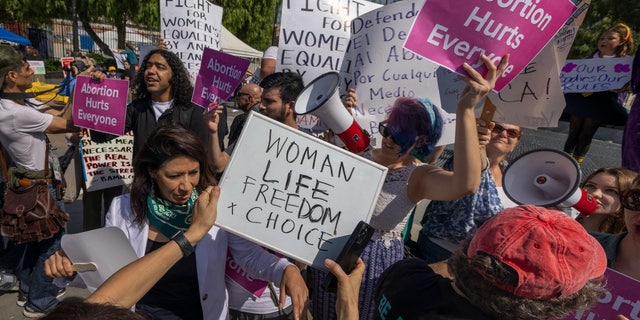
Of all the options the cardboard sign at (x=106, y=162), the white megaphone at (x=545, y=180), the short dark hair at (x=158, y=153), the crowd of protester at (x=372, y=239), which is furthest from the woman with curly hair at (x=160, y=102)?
the white megaphone at (x=545, y=180)

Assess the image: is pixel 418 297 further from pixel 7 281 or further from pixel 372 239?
pixel 7 281

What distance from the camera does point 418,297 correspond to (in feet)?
3.96

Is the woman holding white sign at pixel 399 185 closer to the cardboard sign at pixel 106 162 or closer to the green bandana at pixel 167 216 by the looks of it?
the green bandana at pixel 167 216

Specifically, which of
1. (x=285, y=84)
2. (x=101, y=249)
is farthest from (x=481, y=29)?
(x=285, y=84)

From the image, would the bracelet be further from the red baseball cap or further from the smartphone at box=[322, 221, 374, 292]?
the red baseball cap

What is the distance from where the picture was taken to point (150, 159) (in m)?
2.02

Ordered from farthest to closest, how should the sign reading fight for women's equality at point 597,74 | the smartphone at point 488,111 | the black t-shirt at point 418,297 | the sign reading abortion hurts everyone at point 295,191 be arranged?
the sign reading fight for women's equality at point 597,74 → the smartphone at point 488,111 → the sign reading abortion hurts everyone at point 295,191 → the black t-shirt at point 418,297

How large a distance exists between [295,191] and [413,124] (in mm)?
735

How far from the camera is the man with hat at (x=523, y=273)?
1.02 metres

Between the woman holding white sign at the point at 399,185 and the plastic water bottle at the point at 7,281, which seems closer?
the woman holding white sign at the point at 399,185

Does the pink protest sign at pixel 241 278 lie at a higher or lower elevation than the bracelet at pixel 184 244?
lower

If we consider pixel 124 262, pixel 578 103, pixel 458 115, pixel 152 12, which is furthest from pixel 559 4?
pixel 152 12

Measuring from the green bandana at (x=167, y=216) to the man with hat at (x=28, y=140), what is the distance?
1483mm

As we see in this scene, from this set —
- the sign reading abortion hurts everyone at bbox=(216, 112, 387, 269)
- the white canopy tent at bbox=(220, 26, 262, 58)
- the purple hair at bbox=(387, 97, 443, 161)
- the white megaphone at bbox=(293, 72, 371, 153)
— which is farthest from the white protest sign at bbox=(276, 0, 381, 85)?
the white canopy tent at bbox=(220, 26, 262, 58)
